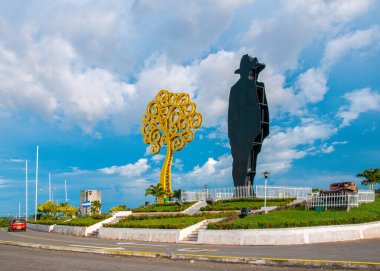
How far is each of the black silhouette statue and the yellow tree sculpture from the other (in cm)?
729

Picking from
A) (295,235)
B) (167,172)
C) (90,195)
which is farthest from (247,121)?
(90,195)

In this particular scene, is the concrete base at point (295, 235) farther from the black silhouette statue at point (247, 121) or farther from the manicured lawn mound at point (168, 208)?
the black silhouette statue at point (247, 121)

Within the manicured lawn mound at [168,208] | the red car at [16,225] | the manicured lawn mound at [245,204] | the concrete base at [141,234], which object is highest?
the manicured lawn mound at [245,204]

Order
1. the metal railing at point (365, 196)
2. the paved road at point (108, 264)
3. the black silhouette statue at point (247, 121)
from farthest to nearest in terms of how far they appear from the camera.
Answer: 1. the black silhouette statue at point (247, 121)
2. the metal railing at point (365, 196)
3. the paved road at point (108, 264)

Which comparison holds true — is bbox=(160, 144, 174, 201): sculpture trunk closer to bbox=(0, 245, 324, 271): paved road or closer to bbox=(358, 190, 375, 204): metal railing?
bbox=(358, 190, 375, 204): metal railing

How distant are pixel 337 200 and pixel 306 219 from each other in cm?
422

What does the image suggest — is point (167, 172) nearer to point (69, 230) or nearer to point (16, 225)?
point (69, 230)

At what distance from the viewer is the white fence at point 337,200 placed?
23.8 m

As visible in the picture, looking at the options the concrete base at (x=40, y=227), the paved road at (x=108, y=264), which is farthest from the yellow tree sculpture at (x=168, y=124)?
the paved road at (x=108, y=264)

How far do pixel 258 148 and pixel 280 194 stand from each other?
400 cm

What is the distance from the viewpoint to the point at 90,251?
17141 millimetres

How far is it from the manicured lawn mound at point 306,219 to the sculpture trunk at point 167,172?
22.2m

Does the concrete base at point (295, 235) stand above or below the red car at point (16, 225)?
above

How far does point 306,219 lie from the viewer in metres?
20.9
